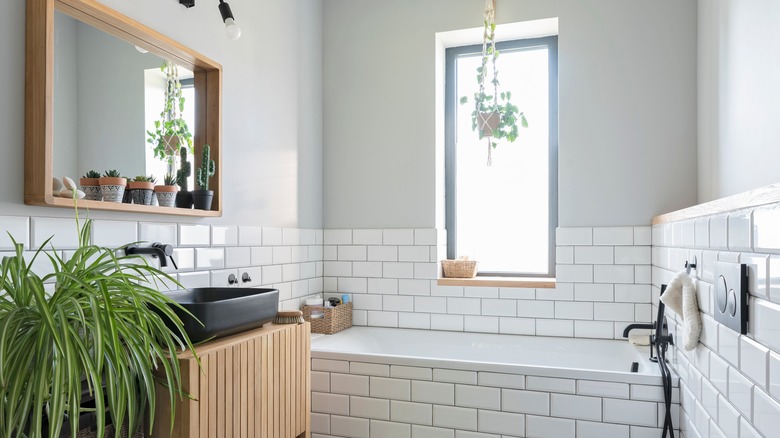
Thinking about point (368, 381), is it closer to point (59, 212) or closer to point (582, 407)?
point (582, 407)

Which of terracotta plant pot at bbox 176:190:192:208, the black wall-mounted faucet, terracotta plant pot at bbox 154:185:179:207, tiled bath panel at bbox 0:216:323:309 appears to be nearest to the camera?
tiled bath panel at bbox 0:216:323:309

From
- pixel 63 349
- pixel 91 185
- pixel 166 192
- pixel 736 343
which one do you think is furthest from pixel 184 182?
pixel 736 343

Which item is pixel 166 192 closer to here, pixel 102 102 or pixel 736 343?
pixel 102 102

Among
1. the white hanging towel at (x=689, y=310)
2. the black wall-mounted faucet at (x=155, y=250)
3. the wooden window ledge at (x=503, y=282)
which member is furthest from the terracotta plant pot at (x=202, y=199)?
the white hanging towel at (x=689, y=310)

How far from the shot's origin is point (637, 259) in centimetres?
319

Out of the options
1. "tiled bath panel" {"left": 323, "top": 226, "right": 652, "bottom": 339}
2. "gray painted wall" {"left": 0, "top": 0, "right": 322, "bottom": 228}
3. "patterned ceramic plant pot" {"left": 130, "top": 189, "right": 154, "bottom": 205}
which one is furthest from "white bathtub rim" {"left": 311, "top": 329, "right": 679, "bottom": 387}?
"patterned ceramic plant pot" {"left": 130, "top": 189, "right": 154, "bottom": 205}

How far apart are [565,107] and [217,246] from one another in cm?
219

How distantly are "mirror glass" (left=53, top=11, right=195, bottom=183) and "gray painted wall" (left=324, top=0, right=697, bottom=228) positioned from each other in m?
1.63

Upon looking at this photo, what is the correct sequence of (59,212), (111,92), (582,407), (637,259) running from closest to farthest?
1. (59,212)
2. (111,92)
3. (582,407)
4. (637,259)

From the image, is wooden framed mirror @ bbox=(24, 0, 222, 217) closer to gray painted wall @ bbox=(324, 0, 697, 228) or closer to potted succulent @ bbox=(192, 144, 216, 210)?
potted succulent @ bbox=(192, 144, 216, 210)

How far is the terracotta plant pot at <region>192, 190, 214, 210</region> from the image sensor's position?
246 centimetres

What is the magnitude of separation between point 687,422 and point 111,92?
255cm

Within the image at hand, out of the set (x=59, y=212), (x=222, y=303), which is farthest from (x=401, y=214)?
(x=59, y=212)

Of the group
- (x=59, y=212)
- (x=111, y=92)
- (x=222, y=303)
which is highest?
(x=111, y=92)
